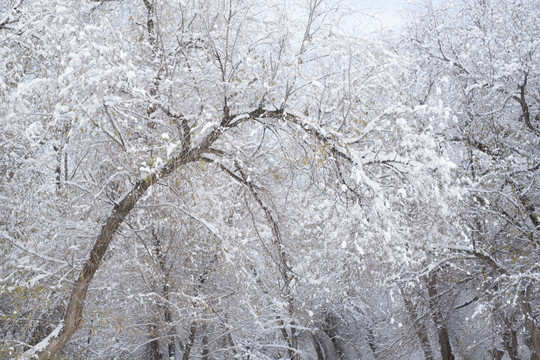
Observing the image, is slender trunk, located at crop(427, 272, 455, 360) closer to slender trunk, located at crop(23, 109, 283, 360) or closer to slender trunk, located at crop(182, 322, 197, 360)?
slender trunk, located at crop(182, 322, 197, 360)

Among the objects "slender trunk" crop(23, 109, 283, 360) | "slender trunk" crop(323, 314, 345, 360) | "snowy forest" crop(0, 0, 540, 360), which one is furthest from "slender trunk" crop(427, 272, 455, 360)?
"slender trunk" crop(323, 314, 345, 360)

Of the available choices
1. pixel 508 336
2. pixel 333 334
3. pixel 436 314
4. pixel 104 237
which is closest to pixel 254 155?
pixel 104 237

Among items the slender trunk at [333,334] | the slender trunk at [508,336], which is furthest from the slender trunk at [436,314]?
the slender trunk at [333,334]

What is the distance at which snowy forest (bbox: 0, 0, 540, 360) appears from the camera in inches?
230

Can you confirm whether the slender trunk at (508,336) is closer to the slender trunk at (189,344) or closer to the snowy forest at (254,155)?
the snowy forest at (254,155)

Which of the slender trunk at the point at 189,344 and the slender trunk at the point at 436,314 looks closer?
the slender trunk at the point at 436,314

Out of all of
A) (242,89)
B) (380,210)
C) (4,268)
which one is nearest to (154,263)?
(4,268)

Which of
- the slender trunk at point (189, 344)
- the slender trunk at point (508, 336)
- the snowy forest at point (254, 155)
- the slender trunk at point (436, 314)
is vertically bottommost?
the slender trunk at point (508, 336)

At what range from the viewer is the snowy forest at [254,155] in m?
5.85

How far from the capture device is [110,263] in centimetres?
940

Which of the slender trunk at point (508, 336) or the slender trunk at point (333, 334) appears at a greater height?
the slender trunk at point (333, 334)

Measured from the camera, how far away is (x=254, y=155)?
6.92m

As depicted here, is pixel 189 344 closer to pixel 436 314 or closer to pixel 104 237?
pixel 436 314

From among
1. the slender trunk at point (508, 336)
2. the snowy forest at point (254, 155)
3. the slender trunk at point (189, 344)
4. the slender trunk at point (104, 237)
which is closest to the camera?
the snowy forest at point (254, 155)
